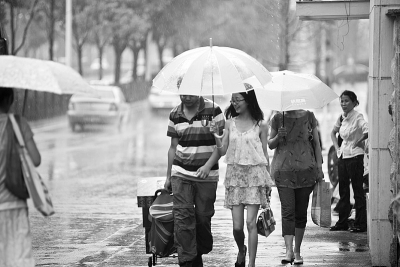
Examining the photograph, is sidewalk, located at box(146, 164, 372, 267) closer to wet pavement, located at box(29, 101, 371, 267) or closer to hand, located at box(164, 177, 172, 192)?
wet pavement, located at box(29, 101, 371, 267)

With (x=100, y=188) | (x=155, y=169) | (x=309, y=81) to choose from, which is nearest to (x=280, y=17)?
(x=155, y=169)

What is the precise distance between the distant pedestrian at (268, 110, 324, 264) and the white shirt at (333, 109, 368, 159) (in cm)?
187

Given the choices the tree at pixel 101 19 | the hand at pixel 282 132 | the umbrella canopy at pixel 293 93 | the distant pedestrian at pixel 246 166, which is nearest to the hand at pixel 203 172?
the distant pedestrian at pixel 246 166

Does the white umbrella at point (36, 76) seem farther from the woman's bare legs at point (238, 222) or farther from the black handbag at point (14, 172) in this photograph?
the woman's bare legs at point (238, 222)

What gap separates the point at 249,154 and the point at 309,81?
1377mm

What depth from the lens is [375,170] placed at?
7914 millimetres

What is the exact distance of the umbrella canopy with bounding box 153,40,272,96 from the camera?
24.3ft

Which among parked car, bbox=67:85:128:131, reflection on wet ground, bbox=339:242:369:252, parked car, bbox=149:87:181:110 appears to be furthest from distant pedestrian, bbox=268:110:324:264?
parked car, bbox=149:87:181:110

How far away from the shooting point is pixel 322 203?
897 cm

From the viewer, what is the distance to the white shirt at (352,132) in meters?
10.5

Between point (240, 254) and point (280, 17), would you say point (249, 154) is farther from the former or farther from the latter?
point (280, 17)

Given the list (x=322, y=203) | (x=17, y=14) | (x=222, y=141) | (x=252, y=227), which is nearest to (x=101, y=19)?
(x=17, y=14)

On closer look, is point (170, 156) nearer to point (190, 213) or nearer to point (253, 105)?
point (190, 213)

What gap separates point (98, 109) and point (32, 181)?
1016 inches
